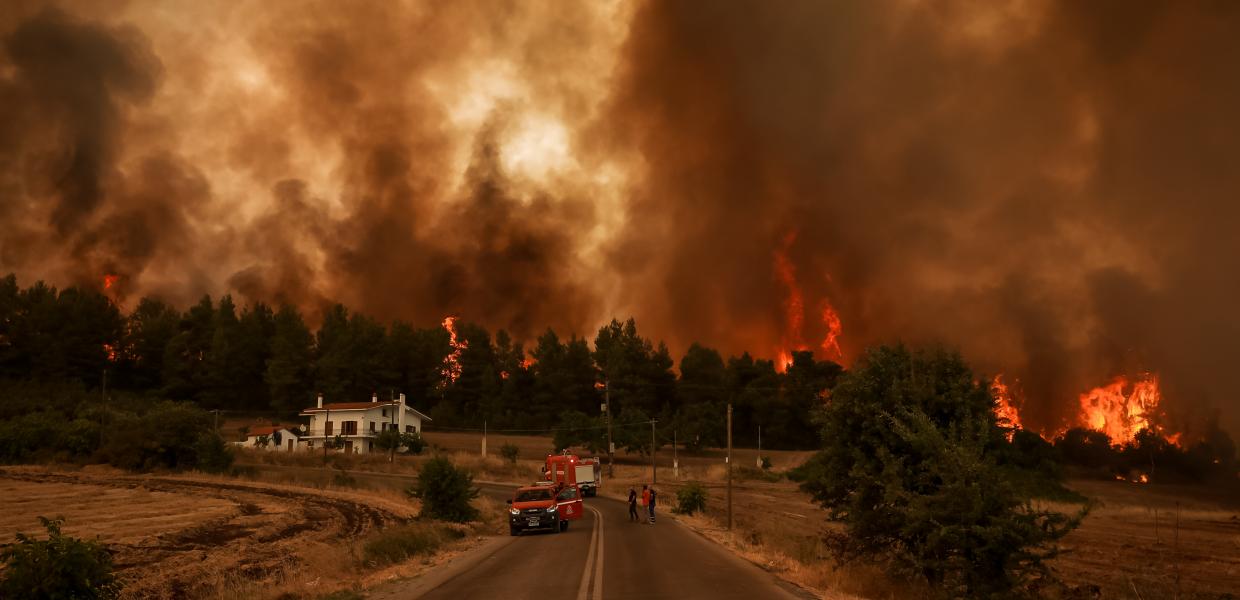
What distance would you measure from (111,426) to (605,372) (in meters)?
70.6

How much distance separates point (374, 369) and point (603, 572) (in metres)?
112

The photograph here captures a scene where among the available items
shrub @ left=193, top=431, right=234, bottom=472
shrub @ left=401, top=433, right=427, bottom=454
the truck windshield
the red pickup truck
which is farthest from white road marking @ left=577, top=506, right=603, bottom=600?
shrub @ left=401, top=433, right=427, bottom=454

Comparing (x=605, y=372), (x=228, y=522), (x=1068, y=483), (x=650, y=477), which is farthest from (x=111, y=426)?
(x=1068, y=483)

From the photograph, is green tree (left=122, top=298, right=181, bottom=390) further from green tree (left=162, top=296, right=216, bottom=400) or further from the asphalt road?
the asphalt road

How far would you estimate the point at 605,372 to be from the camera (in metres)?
125

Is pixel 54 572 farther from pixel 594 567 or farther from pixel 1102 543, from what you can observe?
pixel 1102 543

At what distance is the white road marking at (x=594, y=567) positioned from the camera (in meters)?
15.7

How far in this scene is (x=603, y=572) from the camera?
19.5m

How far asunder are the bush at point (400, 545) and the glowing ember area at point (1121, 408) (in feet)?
221

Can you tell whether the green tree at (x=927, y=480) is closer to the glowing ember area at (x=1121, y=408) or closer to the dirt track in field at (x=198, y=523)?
the dirt track in field at (x=198, y=523)

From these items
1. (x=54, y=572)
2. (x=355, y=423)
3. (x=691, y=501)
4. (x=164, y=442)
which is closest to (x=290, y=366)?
(x=355, y=423)

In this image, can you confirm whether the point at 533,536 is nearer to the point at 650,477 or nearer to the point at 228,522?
the point at 228,522

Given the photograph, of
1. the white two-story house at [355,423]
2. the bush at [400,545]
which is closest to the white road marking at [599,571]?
the bush at [400,545]

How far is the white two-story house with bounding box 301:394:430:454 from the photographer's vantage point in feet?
305
